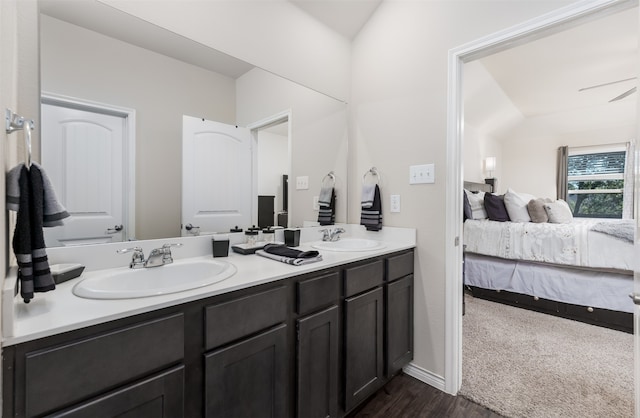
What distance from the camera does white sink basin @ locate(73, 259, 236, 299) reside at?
0.83 metres

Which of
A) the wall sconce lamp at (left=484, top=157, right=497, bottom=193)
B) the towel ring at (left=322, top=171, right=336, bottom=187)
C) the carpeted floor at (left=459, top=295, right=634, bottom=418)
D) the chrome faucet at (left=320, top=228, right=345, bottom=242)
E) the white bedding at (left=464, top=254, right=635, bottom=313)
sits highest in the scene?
the wall sconce lamp at (left=484, top=157, right=497, bottom=193)

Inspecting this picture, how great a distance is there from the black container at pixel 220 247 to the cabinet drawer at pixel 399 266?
2.96ft

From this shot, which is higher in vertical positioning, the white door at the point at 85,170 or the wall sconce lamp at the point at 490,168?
the wall sconce lamp at the point at 490,168

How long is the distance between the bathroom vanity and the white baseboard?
30 cm

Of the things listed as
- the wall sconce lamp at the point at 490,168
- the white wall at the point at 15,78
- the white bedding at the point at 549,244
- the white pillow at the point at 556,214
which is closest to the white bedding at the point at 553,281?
the white bedding at the point at 549,244

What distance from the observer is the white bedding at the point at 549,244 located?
8.20 feet

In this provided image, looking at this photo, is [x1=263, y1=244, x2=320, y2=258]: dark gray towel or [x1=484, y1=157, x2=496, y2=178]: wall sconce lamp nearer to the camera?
[x1=263, y1=244, x2=320, y2=258]: dark gray towel

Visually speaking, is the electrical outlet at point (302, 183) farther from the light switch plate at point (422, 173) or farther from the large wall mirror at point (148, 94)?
the light switch plate at point (422, 173)

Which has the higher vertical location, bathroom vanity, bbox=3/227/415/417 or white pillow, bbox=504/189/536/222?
white pillow, bbox=504/189/536/222

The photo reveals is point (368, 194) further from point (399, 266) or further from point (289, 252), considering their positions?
point (289, 252)

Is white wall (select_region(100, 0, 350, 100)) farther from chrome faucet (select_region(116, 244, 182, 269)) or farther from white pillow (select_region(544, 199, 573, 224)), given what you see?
white pillow (select_region(544, 199, 573, 224))

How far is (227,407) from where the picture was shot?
3.06ft

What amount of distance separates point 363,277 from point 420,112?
3.71ft

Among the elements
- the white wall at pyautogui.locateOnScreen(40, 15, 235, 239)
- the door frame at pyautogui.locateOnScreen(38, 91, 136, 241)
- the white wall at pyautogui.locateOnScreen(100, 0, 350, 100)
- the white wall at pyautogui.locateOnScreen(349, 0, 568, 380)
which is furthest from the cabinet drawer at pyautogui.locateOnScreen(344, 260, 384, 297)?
the white wall at pyautogui.locateOnScreen(100, 0, 350, 100)
